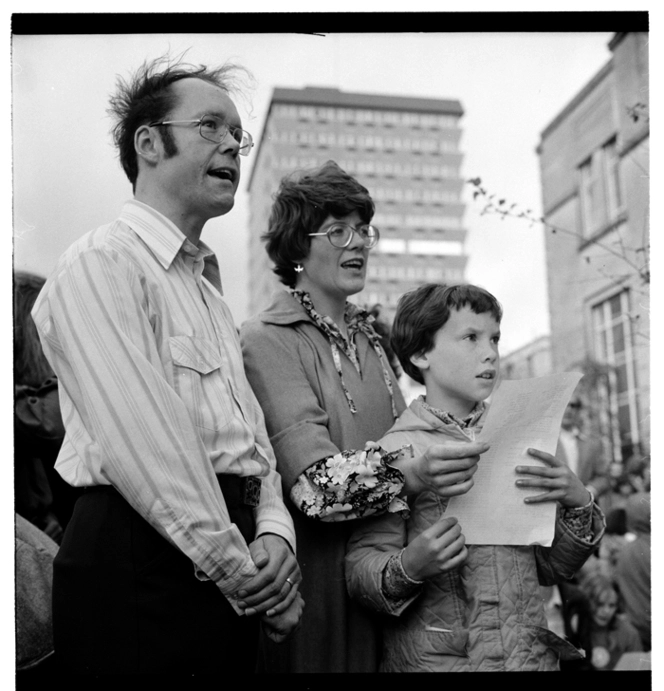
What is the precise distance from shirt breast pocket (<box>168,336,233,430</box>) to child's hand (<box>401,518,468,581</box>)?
0.60 metres

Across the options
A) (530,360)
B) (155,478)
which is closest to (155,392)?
(155,478)

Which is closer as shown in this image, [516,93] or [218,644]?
[218,644]

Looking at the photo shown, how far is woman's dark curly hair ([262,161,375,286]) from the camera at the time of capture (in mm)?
→ 2660

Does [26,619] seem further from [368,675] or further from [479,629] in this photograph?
[479,629]

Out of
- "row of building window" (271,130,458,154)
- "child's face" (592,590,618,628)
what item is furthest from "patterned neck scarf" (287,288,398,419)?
"child's face" (592,590,618,628)

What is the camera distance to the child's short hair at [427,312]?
2.49m

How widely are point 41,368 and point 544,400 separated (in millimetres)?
1617

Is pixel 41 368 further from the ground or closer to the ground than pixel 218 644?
further from the ground

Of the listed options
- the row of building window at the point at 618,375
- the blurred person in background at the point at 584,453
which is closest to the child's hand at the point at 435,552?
the row of building window at the point at 618,375

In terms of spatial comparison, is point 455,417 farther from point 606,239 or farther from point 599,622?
point 599,622

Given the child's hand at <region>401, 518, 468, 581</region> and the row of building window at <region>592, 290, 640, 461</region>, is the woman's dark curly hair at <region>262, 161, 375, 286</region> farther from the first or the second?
the row of building window at <region>592, 290, 640, 461</region>

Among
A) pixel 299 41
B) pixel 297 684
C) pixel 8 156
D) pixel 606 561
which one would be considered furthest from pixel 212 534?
pixel 606 561

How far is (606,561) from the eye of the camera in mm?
4961

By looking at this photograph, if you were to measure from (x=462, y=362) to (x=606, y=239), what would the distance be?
5.19 feet
